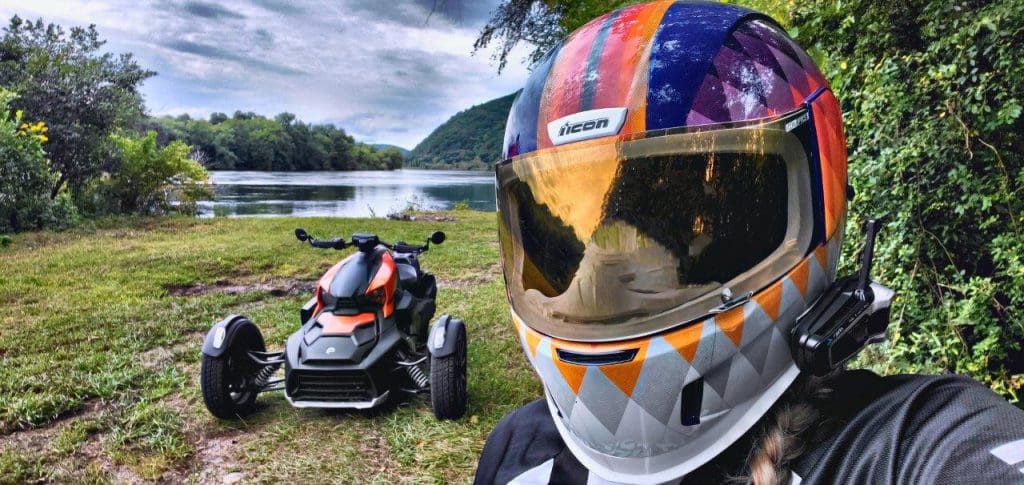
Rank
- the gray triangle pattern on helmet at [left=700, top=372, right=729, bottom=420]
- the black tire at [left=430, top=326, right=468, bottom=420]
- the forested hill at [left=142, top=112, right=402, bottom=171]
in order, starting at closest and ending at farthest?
the gray triangle pattern on helmet at [left=700, top=372, right=729, bottom=420], the black tire at [left=430, top=326, right=468, bottom=420], the forested hill at [left=142, top=112, right=402, bottom=171]

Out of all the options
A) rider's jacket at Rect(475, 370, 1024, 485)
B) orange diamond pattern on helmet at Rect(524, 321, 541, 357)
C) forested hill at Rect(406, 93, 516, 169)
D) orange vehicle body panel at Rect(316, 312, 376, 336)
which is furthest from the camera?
forested hill at Rect(406, 93, 516, 169)

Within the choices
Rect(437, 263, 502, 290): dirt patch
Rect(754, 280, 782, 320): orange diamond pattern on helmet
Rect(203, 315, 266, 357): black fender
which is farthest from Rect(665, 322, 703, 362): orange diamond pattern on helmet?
Rect(437, 263, 502, 290): dirt patch

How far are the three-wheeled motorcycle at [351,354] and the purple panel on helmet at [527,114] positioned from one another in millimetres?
2143

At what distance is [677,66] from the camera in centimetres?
113

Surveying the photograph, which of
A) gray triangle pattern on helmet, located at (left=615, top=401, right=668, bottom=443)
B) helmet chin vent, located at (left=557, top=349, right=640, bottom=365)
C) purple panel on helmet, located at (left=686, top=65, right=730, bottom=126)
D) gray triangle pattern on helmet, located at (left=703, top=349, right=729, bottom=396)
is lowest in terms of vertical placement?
gray triangle pattern on helmet, located at (left=615, top=401, right=668, bottom=443)

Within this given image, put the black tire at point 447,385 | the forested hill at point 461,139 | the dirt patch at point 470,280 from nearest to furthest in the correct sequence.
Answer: the black tire at point 447,385, the dirt patch at point 470,280, the forested hill at point 461,139

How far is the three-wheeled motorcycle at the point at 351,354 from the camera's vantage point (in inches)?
129

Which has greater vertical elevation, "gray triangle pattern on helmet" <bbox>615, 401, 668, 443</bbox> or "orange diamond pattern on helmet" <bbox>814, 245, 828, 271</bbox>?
"orange diamond pattern on helmet" <bbox>814, 245, 828, 271</bbox>

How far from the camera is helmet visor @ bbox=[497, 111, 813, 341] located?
3.57ft

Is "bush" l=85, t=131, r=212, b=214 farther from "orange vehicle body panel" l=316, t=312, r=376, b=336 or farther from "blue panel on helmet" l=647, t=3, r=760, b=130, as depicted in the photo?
"blue panel on helmet" l=647, t=3, r=760, b=130

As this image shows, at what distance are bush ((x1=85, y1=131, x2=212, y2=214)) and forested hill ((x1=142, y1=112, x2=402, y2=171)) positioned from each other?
30.5 metres

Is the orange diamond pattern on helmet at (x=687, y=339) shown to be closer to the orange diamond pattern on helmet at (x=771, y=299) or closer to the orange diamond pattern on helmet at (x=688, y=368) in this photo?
the orange diamond pattern on helmet at (x=688, y=368)

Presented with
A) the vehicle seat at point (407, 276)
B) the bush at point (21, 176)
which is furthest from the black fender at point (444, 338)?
the bush at point (21, 176)

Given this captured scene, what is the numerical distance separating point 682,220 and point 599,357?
0.31 metres
